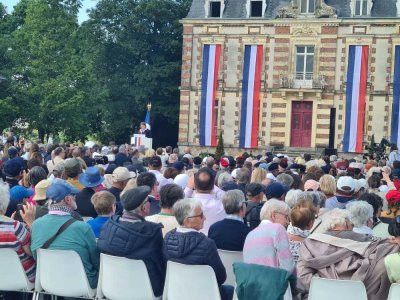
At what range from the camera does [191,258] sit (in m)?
7.37

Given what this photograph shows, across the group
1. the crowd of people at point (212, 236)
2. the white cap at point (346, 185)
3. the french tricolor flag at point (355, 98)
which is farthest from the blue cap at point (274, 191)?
the french tricolor flag at point (355, 98)

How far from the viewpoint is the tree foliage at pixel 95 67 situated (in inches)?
1597

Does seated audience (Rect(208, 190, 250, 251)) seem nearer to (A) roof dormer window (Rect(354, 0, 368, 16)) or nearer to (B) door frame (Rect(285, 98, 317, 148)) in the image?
(B) door frame (Rect(285, 98, 317, 148))

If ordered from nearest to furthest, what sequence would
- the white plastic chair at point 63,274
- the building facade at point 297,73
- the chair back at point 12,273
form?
1. the white plastic chair at point 63,274
2. the chair back at point 12,273
3. the building facade at point 297,73

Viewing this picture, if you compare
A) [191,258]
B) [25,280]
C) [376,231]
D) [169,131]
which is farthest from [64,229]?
[169,131]

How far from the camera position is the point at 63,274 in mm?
7723

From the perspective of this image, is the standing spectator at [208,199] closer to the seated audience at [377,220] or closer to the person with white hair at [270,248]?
the seated audience at [377,220]

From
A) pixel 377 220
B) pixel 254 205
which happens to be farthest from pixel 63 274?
pixel 377 220

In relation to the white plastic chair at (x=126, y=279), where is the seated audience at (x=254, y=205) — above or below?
above

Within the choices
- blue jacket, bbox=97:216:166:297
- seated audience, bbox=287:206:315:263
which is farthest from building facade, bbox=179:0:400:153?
blue jacket, bbox=97:216:166:297

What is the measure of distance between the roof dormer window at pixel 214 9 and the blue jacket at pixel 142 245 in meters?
33.3

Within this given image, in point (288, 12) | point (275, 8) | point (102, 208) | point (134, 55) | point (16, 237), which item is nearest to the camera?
point (16, 237)

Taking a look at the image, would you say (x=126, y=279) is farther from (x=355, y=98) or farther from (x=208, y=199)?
(x=355, y=98)

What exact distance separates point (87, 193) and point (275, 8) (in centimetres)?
3033
